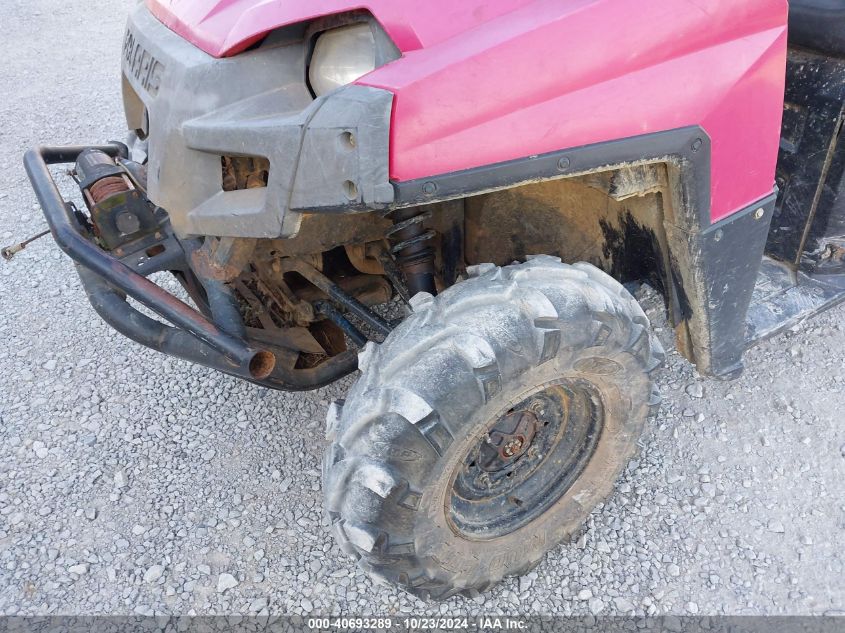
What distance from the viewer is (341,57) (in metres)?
1.54

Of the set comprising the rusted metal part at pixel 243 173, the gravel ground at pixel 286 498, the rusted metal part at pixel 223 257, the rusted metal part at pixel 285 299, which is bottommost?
the gravel ground at pixel 286 498

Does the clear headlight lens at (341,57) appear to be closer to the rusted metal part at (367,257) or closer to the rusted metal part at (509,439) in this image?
the rusted metal part at (367,257)

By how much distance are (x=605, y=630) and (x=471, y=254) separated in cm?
121

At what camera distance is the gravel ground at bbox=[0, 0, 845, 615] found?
2.02 meters

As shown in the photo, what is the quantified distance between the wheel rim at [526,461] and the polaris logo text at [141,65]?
4.01 ft

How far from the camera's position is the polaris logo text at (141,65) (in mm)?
1716

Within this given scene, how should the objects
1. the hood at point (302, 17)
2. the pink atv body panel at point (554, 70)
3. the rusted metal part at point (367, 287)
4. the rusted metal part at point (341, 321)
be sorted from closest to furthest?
the pink atv body panel at point (554, 70) < the hood at point (302, 17) < the rusted metal part at point (341, 321) < the rusted metal part at point (367, 287)

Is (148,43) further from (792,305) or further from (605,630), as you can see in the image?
(792,305)

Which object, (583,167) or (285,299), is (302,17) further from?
(285,299)

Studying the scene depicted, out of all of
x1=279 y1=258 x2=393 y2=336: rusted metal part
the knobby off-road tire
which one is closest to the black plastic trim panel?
the knobby off-road tire

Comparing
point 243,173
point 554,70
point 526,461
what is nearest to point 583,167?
point 554,70

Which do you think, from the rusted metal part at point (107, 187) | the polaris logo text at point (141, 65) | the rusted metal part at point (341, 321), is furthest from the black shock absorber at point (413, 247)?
the rusted metal part at point (107, 187)

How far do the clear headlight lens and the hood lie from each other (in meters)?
0.07

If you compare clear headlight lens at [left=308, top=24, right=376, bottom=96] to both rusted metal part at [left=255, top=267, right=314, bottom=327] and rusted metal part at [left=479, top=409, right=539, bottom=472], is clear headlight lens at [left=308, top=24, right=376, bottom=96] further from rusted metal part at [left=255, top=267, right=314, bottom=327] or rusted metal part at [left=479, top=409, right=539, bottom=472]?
rusted metal part at [left=479, top=409, right=539, bottom=472]
